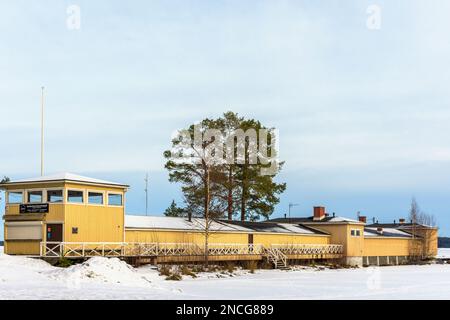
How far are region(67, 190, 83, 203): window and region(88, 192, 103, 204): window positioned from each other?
26.7 inches

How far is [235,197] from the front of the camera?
250 ft

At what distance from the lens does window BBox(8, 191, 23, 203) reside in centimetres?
4497

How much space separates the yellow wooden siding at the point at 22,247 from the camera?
1718 inches

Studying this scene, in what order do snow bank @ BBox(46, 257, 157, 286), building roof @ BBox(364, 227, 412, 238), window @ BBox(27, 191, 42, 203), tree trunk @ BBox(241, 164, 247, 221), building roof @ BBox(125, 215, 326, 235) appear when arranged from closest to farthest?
snow bank @ BBox(46, 257, 157, 286), window @ BBox(27, 191, 42, 203), building roof @ BBox(125, 215, 326, 235), tree trunk @ BBox(241, 164, 247, 221), building roof @ BBox(364, 227, 412, 238)

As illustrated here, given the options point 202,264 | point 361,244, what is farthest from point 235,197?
point 202,264

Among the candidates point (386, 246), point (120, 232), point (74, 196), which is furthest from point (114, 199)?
point (386, 246)

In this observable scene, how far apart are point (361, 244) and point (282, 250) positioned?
13635 millimetres

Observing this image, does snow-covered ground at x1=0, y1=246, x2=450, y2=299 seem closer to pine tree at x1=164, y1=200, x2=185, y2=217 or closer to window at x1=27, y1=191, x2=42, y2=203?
window at x1=27, y1=191, x2=42, y2=203

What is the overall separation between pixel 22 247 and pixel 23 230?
1012 millimetres

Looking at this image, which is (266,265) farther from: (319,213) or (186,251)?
(319,213)

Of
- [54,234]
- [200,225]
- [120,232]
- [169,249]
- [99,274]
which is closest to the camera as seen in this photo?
[99,274]

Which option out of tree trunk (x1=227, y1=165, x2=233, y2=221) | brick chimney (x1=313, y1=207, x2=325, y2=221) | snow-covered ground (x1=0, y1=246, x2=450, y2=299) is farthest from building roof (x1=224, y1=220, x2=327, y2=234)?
snow-covered ground (x1=0, y1=246, x2=450, y2=299)

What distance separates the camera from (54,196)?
43.7 m
